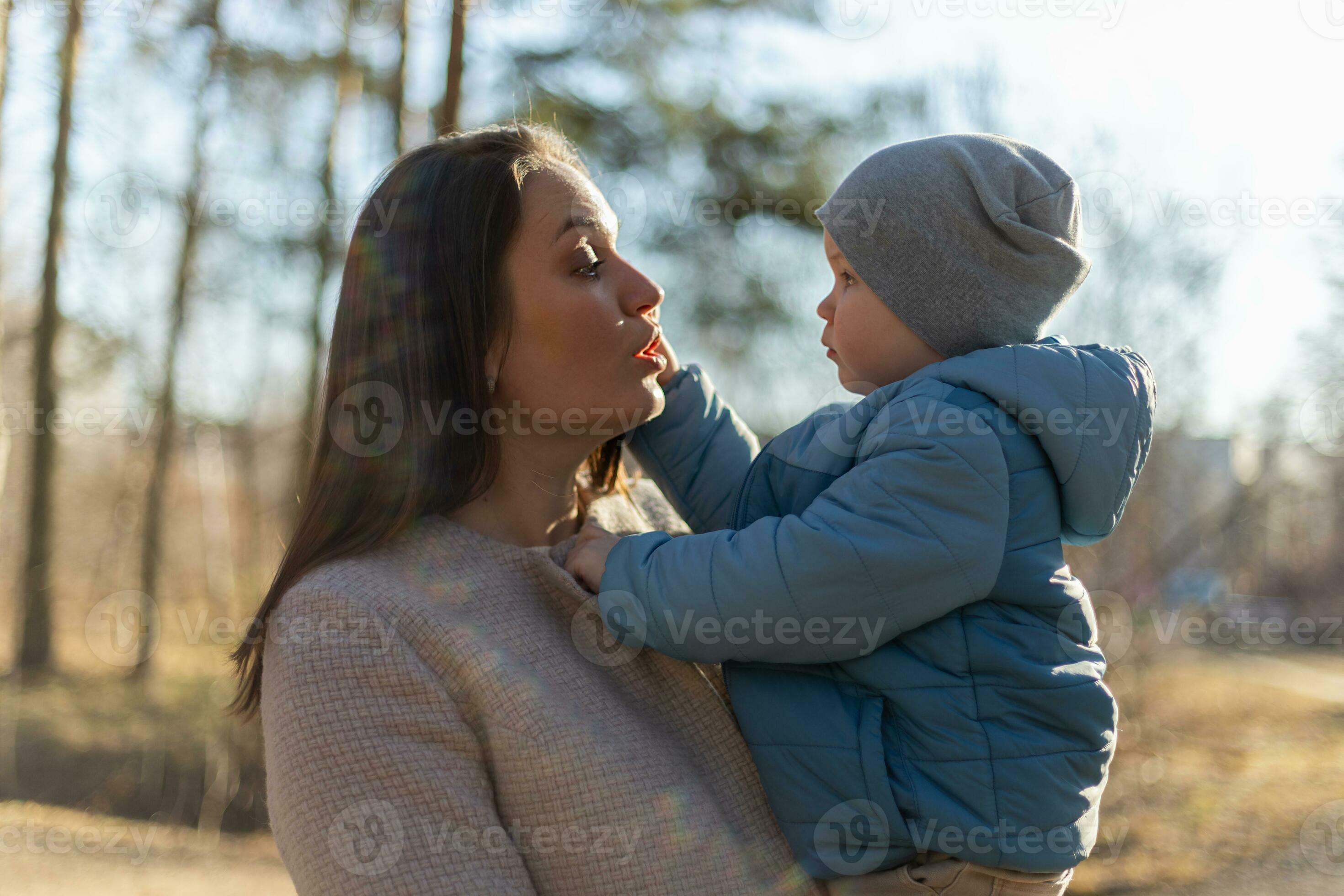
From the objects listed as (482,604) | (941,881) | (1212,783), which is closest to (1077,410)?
(941,881)

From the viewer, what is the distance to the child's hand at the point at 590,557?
5.19 ft

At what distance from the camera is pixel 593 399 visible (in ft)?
5.47

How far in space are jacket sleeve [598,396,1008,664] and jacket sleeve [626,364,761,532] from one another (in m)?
0.50

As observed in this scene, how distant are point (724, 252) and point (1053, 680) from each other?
6.27 m

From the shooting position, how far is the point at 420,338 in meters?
1.64

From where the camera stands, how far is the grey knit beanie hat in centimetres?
159

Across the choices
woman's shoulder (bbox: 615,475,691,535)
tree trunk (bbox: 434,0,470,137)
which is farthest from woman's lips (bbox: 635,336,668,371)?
tree trunk (bbox: 434,0,470,137)

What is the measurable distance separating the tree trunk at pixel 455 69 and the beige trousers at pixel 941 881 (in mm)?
4929

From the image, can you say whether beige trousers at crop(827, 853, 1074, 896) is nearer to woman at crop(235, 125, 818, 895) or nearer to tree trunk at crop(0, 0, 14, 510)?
woman at crop(235, 125, 818, 895)

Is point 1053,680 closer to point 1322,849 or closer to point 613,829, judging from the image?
point 613,829

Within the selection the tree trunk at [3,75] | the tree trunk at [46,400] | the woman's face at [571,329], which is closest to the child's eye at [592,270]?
the woman's face at [571,329]

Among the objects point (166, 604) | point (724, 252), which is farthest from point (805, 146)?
point (166, 604)

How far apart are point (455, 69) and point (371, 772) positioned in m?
5.11

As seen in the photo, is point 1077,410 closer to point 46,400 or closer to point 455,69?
point 455,69
